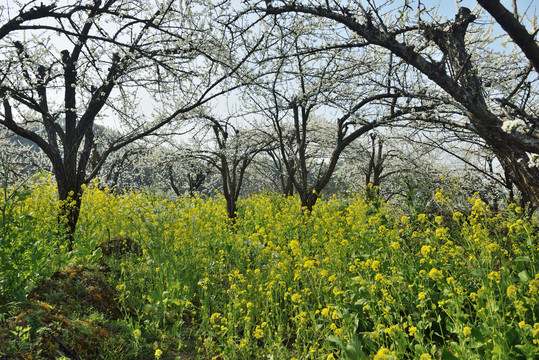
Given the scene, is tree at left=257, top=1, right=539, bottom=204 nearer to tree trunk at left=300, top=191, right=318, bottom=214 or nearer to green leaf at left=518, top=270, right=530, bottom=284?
green leaf at left=518, top=270, right=530, bottom=284

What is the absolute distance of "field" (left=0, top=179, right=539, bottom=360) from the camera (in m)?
2.64

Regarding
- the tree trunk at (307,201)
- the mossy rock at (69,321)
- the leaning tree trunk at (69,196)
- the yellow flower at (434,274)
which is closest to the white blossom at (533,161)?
the yellow flower at (434,274)

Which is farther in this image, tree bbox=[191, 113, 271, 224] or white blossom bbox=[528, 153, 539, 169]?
tree bbox=[191, 113, 271, 224]

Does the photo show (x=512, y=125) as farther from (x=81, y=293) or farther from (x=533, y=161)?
(x=81, y=293)

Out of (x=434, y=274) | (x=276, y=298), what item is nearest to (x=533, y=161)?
(x=434, y=274)

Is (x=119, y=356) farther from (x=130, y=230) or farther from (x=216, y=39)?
(x=130, y=230)

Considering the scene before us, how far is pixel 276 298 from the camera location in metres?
4.09

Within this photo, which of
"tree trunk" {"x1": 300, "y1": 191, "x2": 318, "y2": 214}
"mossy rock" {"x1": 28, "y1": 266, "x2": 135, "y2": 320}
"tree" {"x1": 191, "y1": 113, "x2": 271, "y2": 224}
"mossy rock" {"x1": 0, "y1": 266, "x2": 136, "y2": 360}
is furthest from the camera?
"tree" {"x1": 191, "y1": 113, "x2": 271, "y2": 224}

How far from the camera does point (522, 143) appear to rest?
3143mm

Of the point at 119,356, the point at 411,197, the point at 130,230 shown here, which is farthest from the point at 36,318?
the point at 130,230

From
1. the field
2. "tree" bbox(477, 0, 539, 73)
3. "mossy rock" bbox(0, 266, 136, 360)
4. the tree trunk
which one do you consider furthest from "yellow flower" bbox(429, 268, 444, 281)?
the tree trunk

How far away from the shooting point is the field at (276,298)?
2.64 meters

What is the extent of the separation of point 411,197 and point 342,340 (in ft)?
8.46

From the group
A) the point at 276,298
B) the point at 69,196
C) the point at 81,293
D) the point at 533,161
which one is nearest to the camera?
the point at 533,161
